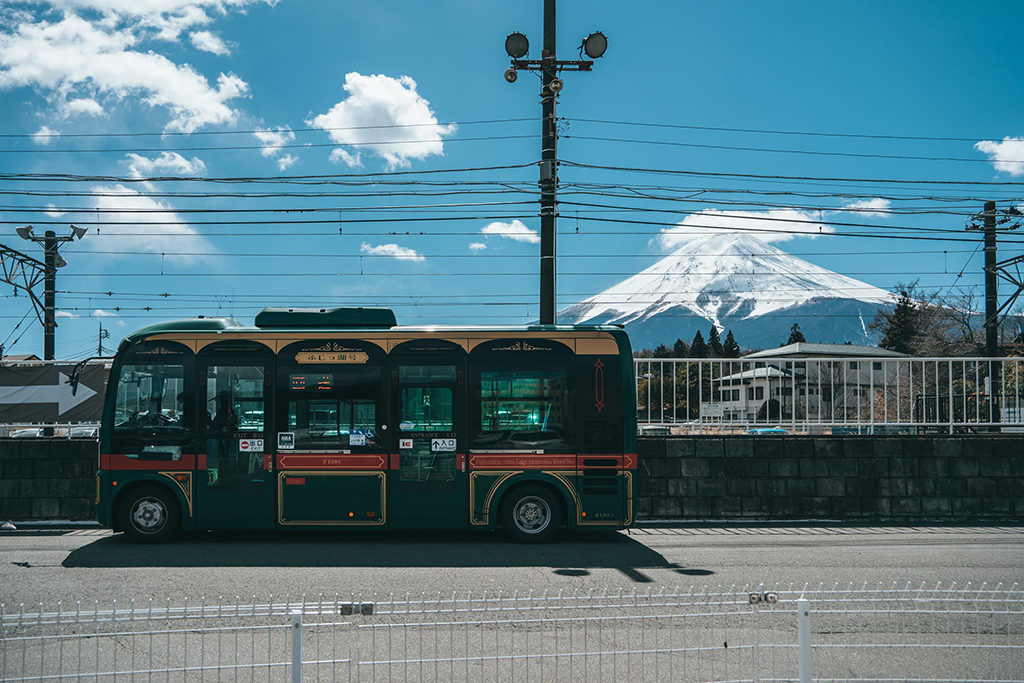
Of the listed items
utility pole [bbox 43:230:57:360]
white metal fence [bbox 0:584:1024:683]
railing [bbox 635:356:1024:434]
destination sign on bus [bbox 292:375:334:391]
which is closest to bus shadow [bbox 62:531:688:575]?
destination sign on bus [bbox 292:375:334:391]

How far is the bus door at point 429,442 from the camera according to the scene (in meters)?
10.4

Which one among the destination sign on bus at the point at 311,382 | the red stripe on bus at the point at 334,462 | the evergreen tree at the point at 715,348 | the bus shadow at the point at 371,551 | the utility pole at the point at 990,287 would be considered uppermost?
the evergreen tree at the point at 715,348

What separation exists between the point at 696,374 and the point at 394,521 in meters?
6.43

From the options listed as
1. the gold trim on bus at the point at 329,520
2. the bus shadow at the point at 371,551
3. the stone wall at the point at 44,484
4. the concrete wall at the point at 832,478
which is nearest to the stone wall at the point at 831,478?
the concrete wall at the point at 832,478

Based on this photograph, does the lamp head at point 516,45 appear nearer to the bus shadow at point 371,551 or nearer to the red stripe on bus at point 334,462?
the red stripe on bus at point 334,462

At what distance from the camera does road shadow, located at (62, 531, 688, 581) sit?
9070 millimetres

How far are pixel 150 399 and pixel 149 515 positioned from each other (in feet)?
5.16

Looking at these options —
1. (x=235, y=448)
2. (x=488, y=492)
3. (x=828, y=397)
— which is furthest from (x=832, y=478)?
(x=235, y=448)

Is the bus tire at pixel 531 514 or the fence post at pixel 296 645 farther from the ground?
the fence post at pixel 296 645

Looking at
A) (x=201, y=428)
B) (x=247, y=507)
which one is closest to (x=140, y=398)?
(x=201, y=428)

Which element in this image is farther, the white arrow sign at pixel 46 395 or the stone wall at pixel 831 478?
the white arrow sign at pixel 46 395

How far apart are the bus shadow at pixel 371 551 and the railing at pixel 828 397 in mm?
3099

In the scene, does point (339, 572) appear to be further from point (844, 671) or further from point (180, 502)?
point (844, 671)

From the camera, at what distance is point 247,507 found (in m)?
10.4
